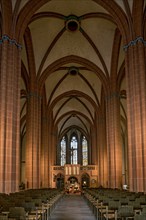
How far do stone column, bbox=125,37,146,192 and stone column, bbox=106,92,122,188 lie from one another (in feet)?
28.2

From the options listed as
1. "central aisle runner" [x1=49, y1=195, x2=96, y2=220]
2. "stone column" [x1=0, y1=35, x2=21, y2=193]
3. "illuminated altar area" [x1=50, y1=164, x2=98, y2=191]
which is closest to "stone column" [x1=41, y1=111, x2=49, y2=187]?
"illuminated altar area" [x1=50, y1=164, x2=98, y2=191]

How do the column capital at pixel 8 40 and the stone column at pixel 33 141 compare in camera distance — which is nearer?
the column capital at pixel 8 40

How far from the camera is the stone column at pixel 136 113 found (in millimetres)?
16703

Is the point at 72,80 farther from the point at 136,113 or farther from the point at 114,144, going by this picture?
the point at 136,113

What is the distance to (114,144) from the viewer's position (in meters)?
26.5

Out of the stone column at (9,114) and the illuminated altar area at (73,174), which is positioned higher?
the stone column at (9,114)

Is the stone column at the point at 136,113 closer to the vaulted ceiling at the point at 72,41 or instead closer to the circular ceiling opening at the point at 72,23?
the vaulted ceiling at the point at 72,41

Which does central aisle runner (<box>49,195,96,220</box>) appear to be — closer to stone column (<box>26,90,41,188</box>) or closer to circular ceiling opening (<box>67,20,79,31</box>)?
stone column (<box>26,90,41,188</box>)

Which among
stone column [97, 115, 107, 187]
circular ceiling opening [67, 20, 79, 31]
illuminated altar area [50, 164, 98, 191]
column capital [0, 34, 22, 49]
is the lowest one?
illuminated altar area [50, 164, 98, 191]

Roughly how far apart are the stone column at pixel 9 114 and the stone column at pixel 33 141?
8.38 metres

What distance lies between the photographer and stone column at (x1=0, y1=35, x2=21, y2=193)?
53.8 ft

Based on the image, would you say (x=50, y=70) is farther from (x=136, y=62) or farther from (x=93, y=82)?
(x=136, y=62)

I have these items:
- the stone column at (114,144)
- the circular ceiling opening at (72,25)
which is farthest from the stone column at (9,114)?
the stone column at (114,144)

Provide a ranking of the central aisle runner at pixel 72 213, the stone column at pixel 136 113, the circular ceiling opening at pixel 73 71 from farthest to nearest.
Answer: the circular ceiling opening at pixel 73 71 → the stone column at pixel 136 113 → the central aisle runner at pixel 72 213
